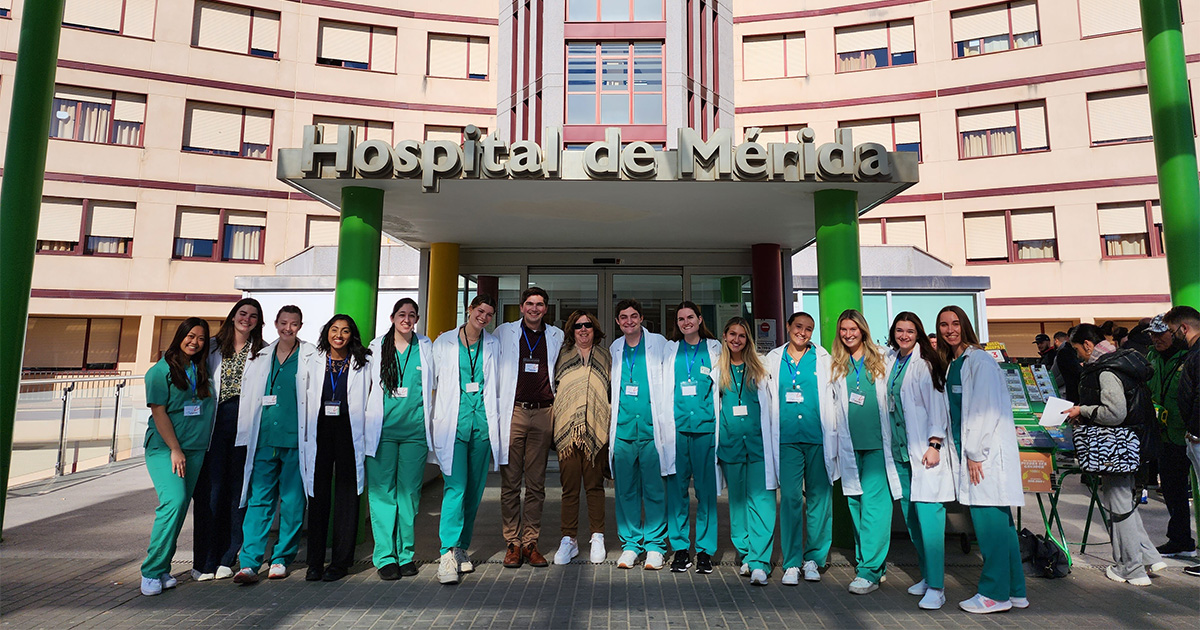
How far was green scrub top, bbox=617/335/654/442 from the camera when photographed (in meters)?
4.95

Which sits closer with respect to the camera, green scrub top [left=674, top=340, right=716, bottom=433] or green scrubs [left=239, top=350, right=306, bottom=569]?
green scrubs [left=239, top=350, right=306, bottom=569]

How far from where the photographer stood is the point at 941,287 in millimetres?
13430

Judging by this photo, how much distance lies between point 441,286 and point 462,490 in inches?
189

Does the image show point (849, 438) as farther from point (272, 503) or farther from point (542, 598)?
point (272, 503)

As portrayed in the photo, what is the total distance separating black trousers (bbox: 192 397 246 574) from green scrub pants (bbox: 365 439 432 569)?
98cm

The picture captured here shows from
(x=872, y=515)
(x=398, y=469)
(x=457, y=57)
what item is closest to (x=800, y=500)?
(x=872, y=515)

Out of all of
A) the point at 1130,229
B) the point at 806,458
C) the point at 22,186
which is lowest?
the point at 806,458

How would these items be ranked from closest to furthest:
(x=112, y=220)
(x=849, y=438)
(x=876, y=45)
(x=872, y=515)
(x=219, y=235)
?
(x=872, y=515)
(x=849, y=438)
(x=112, y=220)
(x=219, y=235)
(x=876, y=45)

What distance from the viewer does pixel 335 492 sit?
4.77m

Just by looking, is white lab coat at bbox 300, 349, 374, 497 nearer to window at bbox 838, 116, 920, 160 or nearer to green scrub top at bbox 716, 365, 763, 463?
green scrub top at bbox 716, 365, 763, 463

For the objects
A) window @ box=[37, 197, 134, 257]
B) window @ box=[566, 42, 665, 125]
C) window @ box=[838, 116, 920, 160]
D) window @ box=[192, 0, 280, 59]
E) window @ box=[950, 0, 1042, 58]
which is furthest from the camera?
window @ box=[838, 116, 920, 160]

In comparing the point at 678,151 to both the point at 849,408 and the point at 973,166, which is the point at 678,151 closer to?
the point at 849,408

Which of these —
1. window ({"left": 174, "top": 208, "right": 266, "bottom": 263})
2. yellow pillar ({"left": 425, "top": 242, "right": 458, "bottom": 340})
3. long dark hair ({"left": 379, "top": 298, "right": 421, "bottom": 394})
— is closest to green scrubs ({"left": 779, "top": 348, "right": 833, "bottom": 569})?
long dark hair ({"left": 379, "top": 298, "right": 421, "bottom": 394})

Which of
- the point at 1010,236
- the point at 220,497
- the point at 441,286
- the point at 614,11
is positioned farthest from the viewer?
the point at 1010,236
